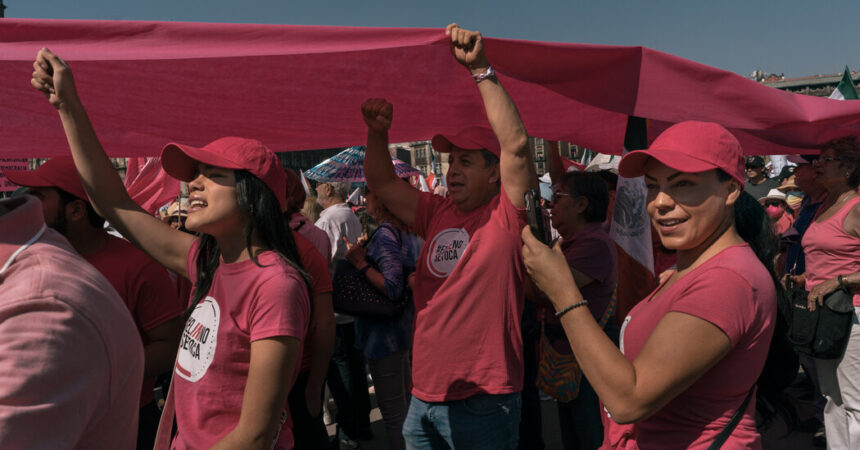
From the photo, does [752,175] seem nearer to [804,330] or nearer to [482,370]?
[804,330]

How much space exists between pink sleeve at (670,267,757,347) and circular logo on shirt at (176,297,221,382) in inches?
53.7

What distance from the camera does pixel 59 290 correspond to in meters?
1.15

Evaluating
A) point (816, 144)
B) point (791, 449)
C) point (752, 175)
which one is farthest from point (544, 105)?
point (752, 175)

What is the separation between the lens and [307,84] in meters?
2.84

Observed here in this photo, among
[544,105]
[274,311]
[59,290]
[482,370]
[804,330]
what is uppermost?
[544,105]

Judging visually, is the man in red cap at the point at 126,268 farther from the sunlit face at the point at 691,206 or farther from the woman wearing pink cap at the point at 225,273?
the sunlit face at the point at 691,206

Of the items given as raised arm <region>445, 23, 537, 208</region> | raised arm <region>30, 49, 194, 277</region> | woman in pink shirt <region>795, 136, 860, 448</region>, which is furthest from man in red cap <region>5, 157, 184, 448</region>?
woman in pink shirt <region>795, 136, 860, 448</region>

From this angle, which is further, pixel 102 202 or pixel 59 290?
pixel 102 202

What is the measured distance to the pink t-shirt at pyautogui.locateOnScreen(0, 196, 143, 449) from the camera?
3.55ft

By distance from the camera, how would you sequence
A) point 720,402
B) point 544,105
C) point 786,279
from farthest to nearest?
1. point 786,279
2. point 544,105
3. point 720,402

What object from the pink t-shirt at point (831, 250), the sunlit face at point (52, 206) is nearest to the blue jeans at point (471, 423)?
the sunlit face at point (52, 206)

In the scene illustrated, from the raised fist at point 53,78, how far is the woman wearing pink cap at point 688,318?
170 cm

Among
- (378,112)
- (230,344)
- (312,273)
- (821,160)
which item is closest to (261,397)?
(230,344)

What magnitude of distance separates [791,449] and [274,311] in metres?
4.60
